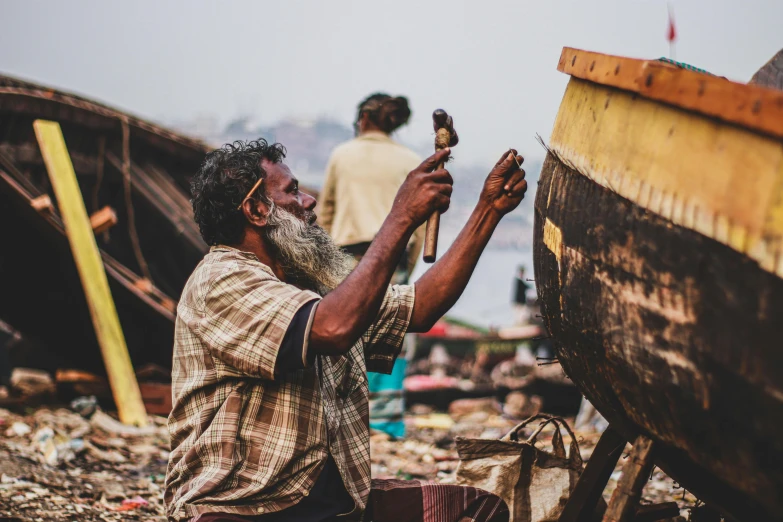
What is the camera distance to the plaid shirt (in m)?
1.99

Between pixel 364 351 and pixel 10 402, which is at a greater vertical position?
pixel 364 351

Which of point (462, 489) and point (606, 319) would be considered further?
point (462, 489)

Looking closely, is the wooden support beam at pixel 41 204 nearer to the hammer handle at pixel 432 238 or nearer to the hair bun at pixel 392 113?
the hair bun at pixel 392 113

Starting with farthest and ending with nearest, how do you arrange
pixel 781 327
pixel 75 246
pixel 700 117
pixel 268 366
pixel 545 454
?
pixel 75 246 < pixel 545 454 < pixel 268 366 < pixel 700 117 < pixel 781 327

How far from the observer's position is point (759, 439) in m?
1.37

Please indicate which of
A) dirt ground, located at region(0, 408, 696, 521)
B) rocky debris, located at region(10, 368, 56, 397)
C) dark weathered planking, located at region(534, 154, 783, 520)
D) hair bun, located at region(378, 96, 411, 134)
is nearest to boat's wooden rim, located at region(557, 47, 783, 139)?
dark weathered planking, located at region(534, 154, 783, 520)

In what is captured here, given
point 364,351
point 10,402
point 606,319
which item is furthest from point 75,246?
point 606,319

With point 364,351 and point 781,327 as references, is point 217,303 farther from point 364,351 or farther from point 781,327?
point 781,327

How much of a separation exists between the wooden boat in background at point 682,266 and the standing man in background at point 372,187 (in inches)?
109

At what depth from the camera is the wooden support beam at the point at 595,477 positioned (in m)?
2.17

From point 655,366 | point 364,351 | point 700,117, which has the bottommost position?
point 364,351

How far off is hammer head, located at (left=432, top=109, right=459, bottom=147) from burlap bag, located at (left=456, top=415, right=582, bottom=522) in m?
0.98

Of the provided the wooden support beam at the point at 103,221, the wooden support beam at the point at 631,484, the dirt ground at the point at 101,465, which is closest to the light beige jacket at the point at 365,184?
the dirt ground at the point at 101,465

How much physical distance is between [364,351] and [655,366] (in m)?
1.09
